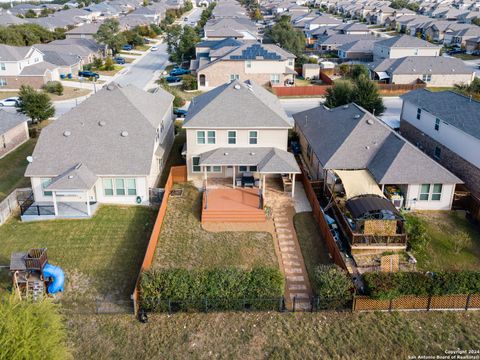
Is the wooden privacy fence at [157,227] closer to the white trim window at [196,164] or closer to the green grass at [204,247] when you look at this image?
the green grass at [204,247]

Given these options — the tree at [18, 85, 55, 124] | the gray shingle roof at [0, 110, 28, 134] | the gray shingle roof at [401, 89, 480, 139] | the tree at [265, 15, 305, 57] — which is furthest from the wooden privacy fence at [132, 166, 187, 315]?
the tree at [265, 15, 305, 57]

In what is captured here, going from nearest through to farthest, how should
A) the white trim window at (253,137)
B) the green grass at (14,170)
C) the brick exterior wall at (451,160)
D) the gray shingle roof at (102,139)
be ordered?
the gray shingle roof at (102,139) → the brick exterior wall at (451,160) → the white trim window at (253,137) → the green grass at (14,170)

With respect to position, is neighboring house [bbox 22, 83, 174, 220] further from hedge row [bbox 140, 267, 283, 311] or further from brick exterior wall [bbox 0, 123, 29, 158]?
brick exterior wall [bbox 0, 123, 29, 158]

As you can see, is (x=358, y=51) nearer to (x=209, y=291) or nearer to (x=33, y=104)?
(x=33, y=104)

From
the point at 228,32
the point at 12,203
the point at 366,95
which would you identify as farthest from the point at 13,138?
the point at 228,32

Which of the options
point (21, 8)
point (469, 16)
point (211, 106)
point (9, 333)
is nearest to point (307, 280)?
point (9, 333)

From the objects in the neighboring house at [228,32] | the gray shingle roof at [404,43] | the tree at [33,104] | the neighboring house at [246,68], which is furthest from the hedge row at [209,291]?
the neighboring house at [228,32]

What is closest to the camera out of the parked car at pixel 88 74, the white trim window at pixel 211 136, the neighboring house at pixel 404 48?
the white trim window at pixel 211 136
